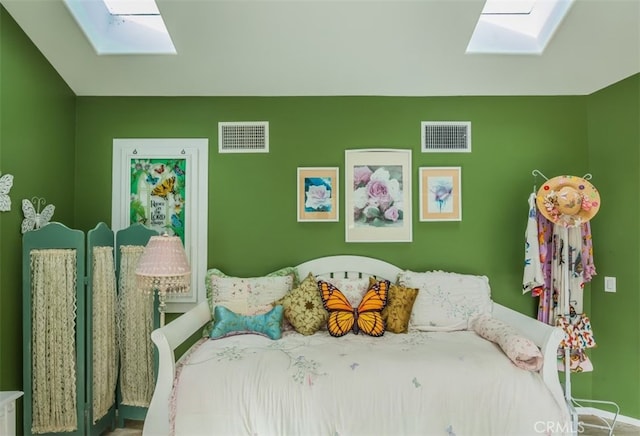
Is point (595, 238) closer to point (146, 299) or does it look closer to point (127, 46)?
point (146, 299)

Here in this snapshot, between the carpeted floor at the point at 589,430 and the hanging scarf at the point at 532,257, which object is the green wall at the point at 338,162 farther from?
the carpeted floor at the point at 589,430

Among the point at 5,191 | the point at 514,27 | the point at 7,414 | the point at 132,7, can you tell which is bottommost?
the point at 7,414

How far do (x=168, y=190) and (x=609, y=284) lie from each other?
11.1ft

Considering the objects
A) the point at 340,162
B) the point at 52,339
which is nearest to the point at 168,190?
the point at 52,339

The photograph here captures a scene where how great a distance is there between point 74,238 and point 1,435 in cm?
105

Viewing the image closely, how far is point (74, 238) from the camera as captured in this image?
7.80 ft

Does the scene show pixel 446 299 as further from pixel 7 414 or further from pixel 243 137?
pixel 7 414

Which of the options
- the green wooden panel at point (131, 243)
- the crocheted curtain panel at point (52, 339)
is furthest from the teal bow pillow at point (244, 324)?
the crocheted curtain panel at point (52, 339)

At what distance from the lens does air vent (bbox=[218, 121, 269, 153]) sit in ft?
10.2

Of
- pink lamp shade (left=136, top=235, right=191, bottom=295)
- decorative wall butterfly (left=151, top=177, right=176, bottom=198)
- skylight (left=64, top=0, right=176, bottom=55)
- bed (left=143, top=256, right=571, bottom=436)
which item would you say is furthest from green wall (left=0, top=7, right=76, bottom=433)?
bed (left=143, top=256, right=571, bottom=436)

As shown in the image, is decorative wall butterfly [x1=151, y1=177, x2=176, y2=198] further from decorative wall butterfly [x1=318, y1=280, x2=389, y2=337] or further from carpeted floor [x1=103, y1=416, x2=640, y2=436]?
carpeted floor [x1=103, y1=416, x2=640, y2=436]

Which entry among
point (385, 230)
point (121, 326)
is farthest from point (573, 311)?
point (121, 326)

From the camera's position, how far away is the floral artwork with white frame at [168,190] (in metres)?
3.09

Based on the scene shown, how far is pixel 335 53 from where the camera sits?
8.89 ft
